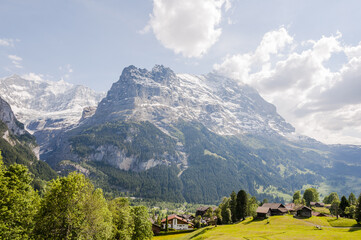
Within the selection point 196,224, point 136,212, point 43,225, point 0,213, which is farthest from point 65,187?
point 196,224

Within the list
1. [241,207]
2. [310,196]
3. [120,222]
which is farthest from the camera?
[310,196]

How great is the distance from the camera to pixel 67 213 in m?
37.8

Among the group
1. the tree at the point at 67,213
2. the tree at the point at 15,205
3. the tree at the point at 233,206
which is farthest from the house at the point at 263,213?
the tree at the point at 15,205

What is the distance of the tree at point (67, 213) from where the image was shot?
1477 inches

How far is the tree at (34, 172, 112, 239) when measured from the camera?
37.5 meters

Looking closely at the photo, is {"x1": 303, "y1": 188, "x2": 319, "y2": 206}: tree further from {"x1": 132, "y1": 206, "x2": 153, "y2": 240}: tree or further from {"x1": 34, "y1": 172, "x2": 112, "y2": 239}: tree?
{"x1": 34, "y1": 172, "x2": 112, "y2": 239}: tree

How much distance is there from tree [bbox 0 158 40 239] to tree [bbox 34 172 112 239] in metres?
1.76

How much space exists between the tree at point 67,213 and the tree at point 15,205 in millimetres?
1759

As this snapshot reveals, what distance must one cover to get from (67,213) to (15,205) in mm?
7877

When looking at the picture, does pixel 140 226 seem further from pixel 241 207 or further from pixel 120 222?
pixel 241 207

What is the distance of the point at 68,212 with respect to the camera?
37938 millimetres

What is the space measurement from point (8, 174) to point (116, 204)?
35.1 m

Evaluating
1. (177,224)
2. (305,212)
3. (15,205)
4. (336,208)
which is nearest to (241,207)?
(305,212)

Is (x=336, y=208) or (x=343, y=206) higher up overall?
(x=336, y=208)
